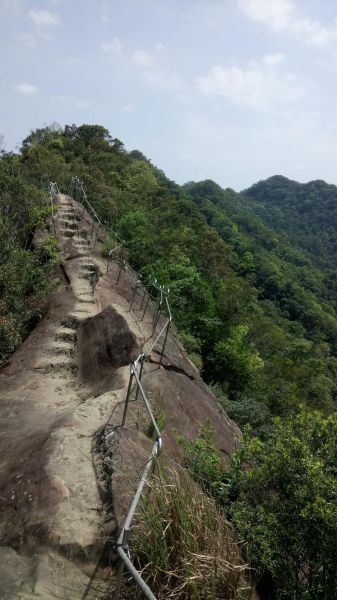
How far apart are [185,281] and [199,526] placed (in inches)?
735

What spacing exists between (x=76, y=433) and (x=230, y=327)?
63.4 feet

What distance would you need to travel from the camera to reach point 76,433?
6500 millimetres

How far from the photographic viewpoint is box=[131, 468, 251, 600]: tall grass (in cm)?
409

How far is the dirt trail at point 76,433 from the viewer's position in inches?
184

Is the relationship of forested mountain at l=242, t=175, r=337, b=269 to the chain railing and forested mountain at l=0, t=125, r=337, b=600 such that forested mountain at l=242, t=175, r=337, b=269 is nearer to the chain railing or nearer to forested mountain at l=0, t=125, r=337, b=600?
forested mountain at l=0, t=125, r=337, b=600

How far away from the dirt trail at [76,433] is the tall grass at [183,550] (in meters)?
0.62

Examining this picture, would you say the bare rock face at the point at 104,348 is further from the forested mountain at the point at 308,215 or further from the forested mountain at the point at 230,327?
the forested mountain at the point at 308,215

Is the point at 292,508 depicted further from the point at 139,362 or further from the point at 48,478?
the point at 139,362

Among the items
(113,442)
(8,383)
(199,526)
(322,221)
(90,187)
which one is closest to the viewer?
(199,526)

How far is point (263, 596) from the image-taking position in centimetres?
496

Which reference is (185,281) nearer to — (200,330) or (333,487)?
(200,330)

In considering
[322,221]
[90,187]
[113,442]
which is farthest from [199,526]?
[322,221]

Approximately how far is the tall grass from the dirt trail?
0.62m

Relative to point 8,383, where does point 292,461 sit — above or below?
above
